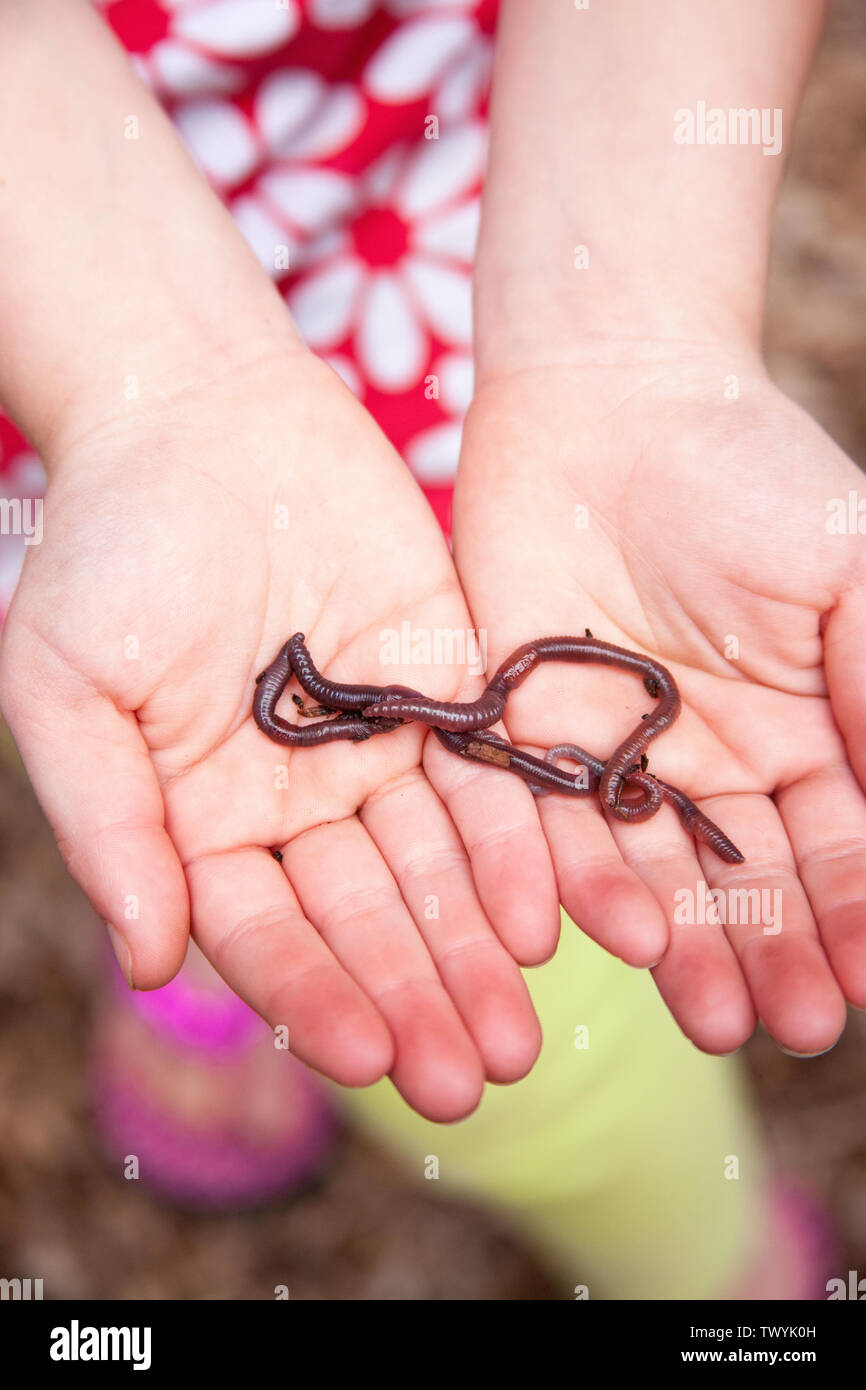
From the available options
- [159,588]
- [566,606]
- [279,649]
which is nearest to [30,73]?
[159,588]

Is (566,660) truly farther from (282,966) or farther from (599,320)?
(282,966)

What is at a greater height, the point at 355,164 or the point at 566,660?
the point at 355,164

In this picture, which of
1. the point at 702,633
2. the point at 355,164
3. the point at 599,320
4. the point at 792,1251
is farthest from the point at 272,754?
the point at 792,1251

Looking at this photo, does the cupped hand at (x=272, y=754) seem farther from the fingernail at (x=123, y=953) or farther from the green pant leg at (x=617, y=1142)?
the green pant leg at (x=617, y=1142)

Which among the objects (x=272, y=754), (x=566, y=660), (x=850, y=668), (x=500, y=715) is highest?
(x=566, y=660)

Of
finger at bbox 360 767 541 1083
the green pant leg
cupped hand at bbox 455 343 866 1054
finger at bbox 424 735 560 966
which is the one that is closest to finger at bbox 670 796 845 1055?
cupped hand at bbox 455 343 866 1054

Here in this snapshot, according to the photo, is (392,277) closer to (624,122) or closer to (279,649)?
(624,122)

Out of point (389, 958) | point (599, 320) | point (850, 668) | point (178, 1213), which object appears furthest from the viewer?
point (178, 1213)
